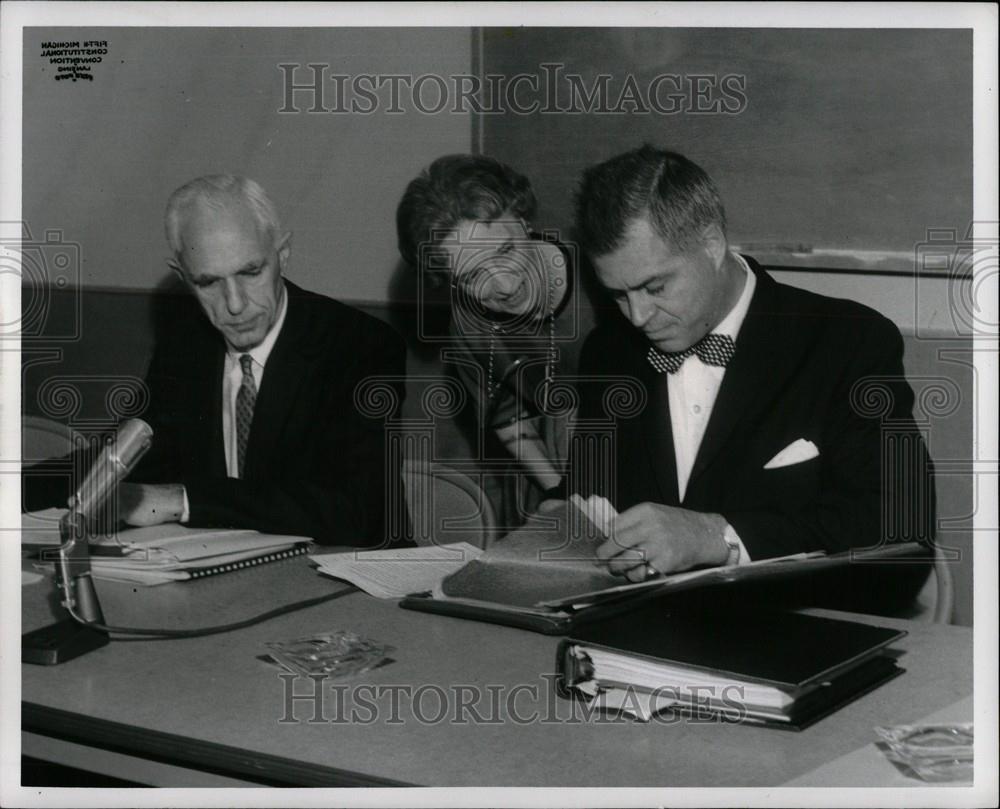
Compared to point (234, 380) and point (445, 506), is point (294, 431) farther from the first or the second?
point (445, 506)

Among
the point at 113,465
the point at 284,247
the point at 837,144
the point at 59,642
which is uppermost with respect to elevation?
the point at 837,144

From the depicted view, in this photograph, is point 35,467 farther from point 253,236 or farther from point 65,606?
point 253,236

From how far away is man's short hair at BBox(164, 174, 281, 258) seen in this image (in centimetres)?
239

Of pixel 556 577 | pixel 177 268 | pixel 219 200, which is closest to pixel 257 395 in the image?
pixel 177 268

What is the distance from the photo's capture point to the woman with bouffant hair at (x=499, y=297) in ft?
7.69

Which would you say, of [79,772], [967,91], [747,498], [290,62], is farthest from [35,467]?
[967,91]

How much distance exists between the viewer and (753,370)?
89.1 inches

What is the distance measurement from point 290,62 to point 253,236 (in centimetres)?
36

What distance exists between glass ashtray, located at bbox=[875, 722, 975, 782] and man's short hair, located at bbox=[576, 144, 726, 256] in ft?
3.30

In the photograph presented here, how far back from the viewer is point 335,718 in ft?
6.11

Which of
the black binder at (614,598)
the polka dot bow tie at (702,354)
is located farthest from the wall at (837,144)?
the black binder at (614,598)

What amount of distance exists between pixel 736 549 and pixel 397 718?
2.38ft

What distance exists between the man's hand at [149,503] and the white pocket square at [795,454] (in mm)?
1208

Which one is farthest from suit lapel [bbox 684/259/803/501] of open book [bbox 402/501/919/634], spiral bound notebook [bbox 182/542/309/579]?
spiral bound notebook [bbox 182/542/309/579]
